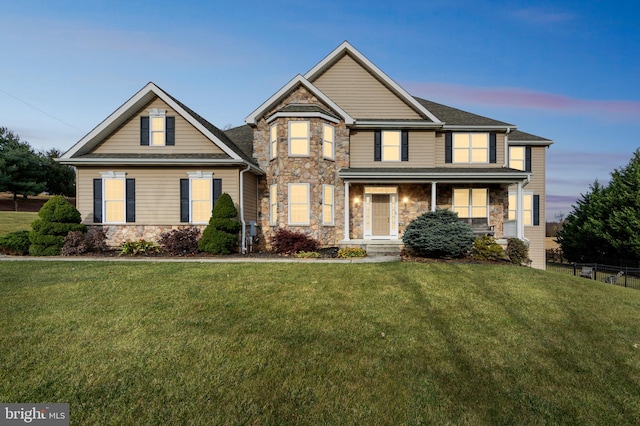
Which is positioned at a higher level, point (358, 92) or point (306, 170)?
point (358, 92)

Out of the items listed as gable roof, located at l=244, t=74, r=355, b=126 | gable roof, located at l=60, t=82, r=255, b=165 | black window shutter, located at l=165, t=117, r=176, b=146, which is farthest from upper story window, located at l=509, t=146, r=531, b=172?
black window shutter, located at l=165, t=117, r=176, b=146

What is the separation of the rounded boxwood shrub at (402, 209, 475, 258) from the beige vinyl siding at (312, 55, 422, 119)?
6326 millimetres

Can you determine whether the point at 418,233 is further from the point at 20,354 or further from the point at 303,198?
the point at 20,354

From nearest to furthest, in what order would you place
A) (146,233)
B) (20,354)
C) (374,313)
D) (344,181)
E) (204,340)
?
(20,354) < (204,340) < (374,313) < (146,233) < (344,181)

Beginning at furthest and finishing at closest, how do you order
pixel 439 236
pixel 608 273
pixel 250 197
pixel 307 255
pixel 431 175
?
pixel 608 273, pixel 250 197, pixel 431 175, pixel 307 255, pixel 439 236

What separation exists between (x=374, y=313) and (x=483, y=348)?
6.60 feet

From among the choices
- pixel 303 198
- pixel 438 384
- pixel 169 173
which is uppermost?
pixel 169 173

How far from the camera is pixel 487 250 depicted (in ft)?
43.6

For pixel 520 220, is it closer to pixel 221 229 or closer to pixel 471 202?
pixel 471 202

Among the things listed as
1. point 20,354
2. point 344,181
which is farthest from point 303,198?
point 20,354

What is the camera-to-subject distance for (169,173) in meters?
15.1

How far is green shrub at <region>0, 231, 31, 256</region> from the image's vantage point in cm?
1306

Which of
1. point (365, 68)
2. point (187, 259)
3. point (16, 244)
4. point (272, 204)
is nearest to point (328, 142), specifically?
point (272, 204)

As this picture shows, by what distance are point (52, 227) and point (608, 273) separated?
31.4 m
